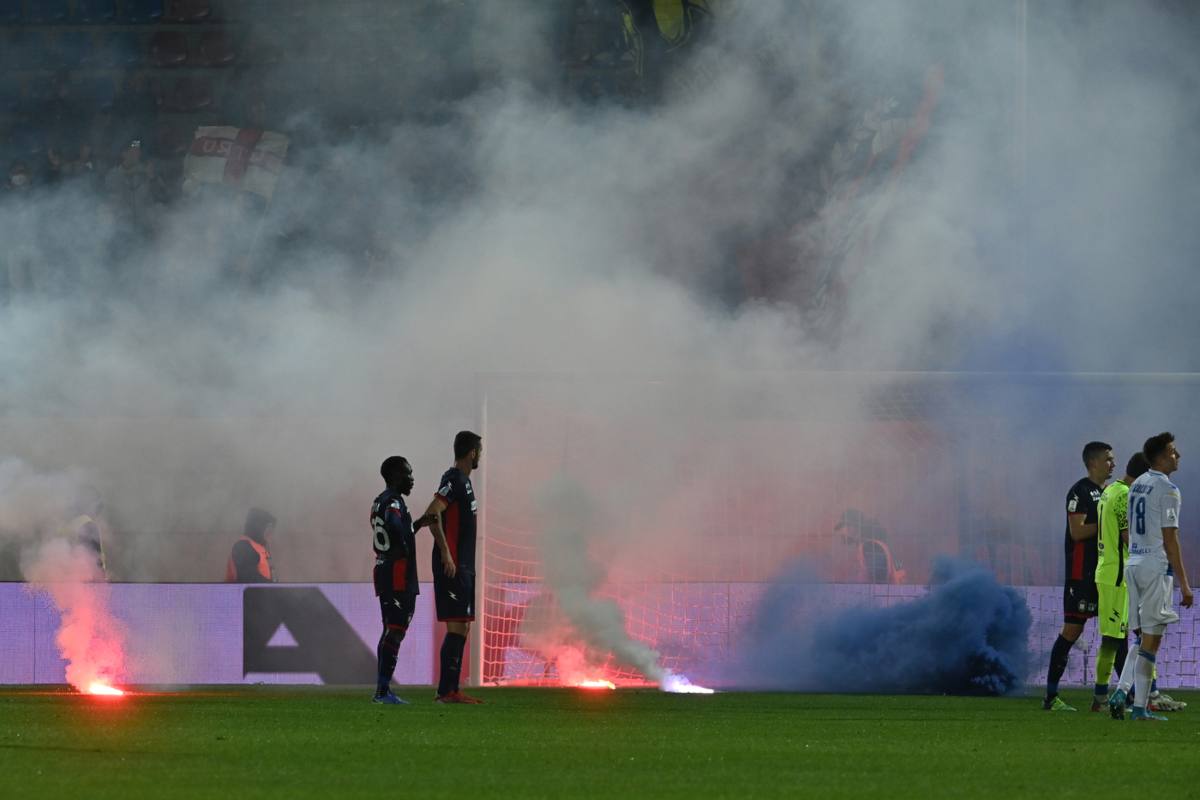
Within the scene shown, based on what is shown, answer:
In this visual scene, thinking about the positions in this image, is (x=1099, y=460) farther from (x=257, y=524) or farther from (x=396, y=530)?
(x=257, y=524)

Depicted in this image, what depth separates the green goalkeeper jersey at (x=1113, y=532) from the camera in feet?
31.6

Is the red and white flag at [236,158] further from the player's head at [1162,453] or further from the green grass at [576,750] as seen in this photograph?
the player's head at [1162,453]

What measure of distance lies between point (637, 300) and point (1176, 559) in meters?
8.05

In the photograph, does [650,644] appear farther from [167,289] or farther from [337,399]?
[167,289]

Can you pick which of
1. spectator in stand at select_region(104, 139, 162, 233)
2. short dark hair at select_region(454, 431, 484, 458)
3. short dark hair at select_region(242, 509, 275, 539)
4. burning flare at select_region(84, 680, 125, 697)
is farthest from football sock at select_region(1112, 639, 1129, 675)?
spectator in stand at select_region(104, 139, 162, 233)

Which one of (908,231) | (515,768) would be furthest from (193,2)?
(515,768)

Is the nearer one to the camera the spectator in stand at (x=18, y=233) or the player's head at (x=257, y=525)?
the player's head at (x=257, y=525)

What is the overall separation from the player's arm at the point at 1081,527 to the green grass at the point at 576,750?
101 cm

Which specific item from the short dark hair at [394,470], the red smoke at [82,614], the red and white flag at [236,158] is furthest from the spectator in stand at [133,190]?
the short dark hair at [394,470]

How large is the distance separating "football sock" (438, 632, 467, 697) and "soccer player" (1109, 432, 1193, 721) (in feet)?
11.7

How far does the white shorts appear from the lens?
8.73m

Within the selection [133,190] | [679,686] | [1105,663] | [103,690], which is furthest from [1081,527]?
[133,190]

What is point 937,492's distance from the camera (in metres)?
14.4

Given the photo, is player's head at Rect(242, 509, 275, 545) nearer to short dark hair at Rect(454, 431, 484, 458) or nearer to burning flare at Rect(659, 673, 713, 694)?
burning flare at Rect(659, 673, 713, 694)
